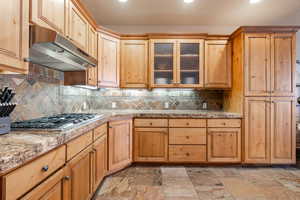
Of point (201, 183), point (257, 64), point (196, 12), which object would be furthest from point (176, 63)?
point (201, 183)

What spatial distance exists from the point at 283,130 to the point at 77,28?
337 cm

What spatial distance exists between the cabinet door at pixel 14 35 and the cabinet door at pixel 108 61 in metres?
1.78

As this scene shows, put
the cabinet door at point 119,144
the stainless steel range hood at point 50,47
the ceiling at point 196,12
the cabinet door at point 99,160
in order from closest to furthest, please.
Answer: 1. the stainless steel range hood at point 50,47
2. the cabinet door at point 99,160
3. the cabinet door at point 119,144
4. the ceiling at point 196,12

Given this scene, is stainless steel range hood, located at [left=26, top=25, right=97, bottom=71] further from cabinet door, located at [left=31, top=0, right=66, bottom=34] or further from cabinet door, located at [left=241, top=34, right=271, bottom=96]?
cabinet door, located at [left=241, top=34, right=271, bottom=96]

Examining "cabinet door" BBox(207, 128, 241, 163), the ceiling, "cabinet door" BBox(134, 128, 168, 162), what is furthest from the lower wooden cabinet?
the ceiling

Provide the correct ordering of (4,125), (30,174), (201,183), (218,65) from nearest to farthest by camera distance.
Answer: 1. (30,174)
2. (4,125)
3. (201,183)
4. (218,65)

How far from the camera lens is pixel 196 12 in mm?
3236

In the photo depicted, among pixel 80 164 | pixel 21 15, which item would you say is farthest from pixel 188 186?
pixel 21 15

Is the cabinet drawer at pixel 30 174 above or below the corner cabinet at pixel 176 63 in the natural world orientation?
below

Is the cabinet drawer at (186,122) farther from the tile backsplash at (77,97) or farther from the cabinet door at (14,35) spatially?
the cabinet door at (14,35)

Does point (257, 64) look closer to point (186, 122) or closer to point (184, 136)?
point (186, 122)

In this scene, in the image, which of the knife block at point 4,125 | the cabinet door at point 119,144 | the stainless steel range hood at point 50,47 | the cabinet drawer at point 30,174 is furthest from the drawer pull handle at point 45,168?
the cabinet door at point 119,144

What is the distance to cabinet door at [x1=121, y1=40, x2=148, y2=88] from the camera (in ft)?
11.1

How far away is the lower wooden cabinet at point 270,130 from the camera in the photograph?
2982 mm
